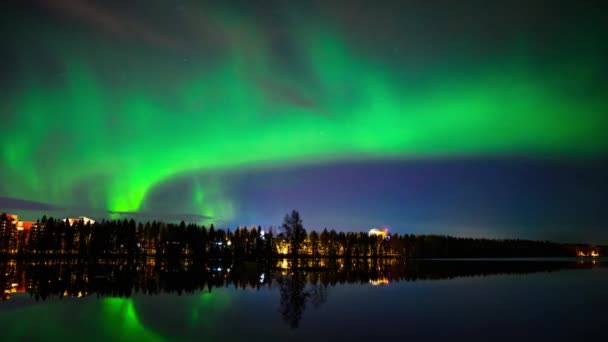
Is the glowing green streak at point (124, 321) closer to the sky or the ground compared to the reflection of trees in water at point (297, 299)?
closer to the sky

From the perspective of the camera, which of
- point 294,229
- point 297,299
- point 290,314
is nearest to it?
point 290,314

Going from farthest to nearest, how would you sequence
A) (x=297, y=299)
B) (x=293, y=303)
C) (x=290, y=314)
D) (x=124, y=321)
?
(x=297, y=299), (x=293, y=303), (x=290, y=314), (x=124, y=321)

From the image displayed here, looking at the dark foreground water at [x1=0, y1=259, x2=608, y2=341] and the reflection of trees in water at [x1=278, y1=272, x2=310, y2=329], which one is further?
the reflection of trees in water at [x1=278, y1=272, x2=310, y2=329]

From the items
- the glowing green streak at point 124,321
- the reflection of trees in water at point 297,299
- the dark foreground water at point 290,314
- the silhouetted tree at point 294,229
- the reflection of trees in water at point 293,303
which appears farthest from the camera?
the silhouetted tree at point 294,229

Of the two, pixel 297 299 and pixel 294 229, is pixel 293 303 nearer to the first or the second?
pixel 297 299

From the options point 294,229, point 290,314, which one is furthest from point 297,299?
point 294,229

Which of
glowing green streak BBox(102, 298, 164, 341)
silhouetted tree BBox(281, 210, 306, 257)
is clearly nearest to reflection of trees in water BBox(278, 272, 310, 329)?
glowing green streak BBox(102, 298, 164, 341)

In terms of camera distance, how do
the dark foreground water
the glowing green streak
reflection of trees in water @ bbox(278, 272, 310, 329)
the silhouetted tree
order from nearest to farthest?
the glowing green streak
the dark foreground water
reflection of trees in water @ bbox(278, 272, 310, 329)
the silhouetted tree

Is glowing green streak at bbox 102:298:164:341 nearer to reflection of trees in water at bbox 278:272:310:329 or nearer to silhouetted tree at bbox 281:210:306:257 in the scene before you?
reflection of trees in water at bbox 278:272:310:329

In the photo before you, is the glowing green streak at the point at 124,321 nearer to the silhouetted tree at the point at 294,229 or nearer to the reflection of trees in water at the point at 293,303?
the reflection of trees in water at the point at 293,303

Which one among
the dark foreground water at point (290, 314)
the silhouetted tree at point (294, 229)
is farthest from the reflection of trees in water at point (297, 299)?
the silhouetted tree at point (294, 229)

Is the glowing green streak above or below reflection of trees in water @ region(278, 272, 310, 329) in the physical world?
above

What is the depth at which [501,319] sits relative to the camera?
117 feet

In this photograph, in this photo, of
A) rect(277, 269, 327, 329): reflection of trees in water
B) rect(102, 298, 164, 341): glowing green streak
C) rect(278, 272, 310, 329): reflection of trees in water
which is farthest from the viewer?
rect(277, 269, 327, 329): reflection of trees in water
